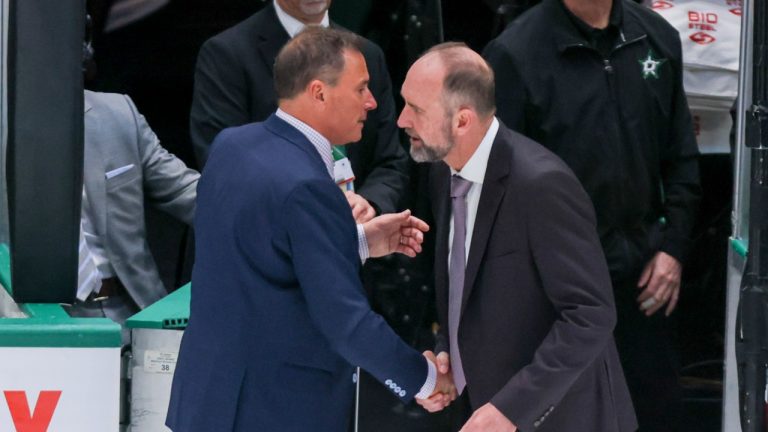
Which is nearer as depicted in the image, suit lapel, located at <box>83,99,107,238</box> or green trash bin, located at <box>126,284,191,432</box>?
green trash bin, located at <box>126,284,191,432</box>

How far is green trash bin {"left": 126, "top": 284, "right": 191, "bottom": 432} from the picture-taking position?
12.2 feet

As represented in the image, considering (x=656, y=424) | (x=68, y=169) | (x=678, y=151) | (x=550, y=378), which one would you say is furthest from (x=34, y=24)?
(x=656, y=424)

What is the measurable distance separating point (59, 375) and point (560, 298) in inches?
43.9

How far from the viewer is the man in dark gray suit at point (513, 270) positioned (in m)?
3.34

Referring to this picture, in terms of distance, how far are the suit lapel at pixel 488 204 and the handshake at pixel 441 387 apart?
0.31 metres

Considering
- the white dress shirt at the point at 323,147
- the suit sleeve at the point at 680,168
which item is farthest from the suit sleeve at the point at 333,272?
the suit sleeve at the point at 680,168

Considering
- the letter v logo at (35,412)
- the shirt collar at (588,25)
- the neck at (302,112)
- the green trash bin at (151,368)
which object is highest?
the neck at (302,112)

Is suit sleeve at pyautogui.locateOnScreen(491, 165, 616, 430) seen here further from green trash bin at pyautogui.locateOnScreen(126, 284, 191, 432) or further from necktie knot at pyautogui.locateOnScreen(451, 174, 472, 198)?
green trash bin at pyautogui.locateOnScreen(126, 284, 191, 432)

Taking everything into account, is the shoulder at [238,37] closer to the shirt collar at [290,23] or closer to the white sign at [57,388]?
the shirt collar at [290,23]

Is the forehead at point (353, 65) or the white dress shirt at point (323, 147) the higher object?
the forehead at point (353, 65)

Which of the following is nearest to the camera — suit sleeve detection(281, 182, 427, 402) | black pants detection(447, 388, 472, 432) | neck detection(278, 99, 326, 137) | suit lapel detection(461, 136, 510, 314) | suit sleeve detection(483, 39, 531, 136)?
suit sleeve detection(281, 182, 427, 402)

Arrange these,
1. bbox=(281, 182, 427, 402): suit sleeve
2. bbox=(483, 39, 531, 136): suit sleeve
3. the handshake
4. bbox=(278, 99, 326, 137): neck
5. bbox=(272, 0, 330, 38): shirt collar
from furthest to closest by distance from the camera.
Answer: bbox=(272, 0, 330, 38): shirt collar < bbox=(483, 39, 531, 136): suit sleeve < the handshake < bbox=(278, 99, 326, 137): neck < bbox=(281, 182, 427, 402): suit sleeve

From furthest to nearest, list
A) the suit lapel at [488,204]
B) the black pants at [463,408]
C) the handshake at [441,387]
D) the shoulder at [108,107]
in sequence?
the shoulder at [108,107] < the black pants at [463,408] < the handshake at [441,387] < the suit lapel at [488,204]

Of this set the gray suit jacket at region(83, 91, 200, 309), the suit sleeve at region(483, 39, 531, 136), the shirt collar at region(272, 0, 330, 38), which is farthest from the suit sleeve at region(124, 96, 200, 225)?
the suit sleeve at region(483, 39, 531, 136)
